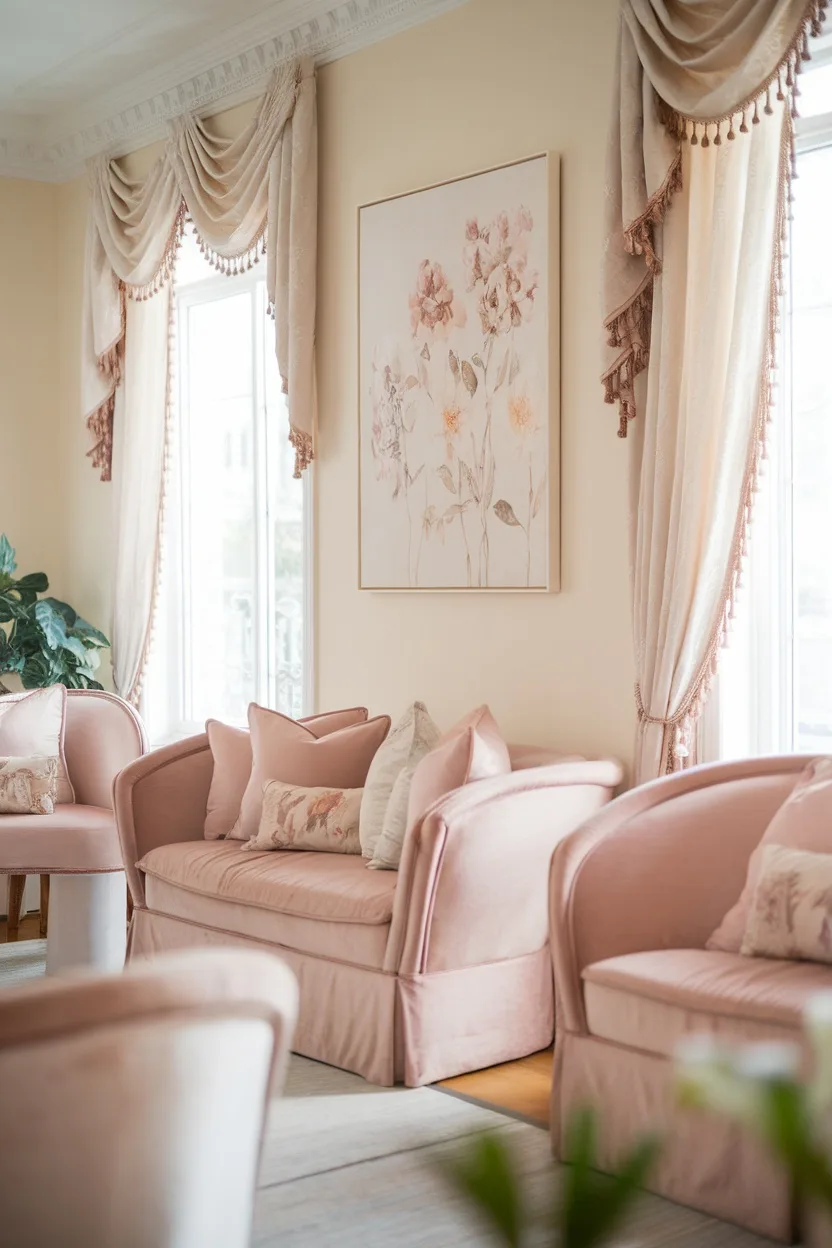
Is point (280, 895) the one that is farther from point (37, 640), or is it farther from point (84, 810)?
point (37, 640)

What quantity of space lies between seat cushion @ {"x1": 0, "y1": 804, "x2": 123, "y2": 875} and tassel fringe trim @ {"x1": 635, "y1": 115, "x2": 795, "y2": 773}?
1.96 meters

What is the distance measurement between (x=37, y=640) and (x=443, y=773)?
2686mm

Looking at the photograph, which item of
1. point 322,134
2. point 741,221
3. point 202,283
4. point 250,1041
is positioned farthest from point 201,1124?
point 202,283

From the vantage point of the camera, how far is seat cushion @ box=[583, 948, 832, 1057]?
8.31ft

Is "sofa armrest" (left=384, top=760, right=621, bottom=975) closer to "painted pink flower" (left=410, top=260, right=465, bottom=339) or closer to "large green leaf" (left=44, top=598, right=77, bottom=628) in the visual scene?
"painted pink flower" (left=410, top=260, right=465, bottom=339)

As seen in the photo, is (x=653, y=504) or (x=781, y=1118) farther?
(x=653, y=504)

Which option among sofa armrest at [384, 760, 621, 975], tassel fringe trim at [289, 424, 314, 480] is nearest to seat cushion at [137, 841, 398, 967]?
sofa armrest at [384, 760, 621, 975]

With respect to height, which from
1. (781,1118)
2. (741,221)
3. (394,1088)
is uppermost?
(741,221)

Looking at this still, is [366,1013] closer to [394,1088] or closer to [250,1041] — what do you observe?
[394,1088]

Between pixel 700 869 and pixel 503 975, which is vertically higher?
pixel 700 869

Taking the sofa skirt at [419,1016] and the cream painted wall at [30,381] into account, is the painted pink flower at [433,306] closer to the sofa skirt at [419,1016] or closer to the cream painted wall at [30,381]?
the sofa skirt at [419,1016]

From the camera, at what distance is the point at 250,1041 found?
1371mm

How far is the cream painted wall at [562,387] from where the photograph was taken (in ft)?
12.7

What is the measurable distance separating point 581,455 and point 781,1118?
11.4 ft
